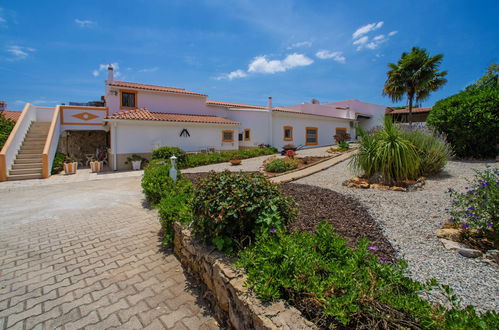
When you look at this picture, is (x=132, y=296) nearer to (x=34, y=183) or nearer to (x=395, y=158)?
(x=395, y=158)

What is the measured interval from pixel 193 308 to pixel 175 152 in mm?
11206

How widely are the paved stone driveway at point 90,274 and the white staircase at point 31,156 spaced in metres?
6.79

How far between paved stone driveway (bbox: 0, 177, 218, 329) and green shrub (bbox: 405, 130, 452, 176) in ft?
23.6

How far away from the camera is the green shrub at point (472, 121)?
783 cm

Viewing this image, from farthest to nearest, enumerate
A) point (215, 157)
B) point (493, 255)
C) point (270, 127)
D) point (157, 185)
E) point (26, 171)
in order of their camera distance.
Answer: point (270, 127) → point (215, 157) → point (26, 171) → point (157, 185) → point (493, 255)

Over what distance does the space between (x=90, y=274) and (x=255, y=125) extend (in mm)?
16805

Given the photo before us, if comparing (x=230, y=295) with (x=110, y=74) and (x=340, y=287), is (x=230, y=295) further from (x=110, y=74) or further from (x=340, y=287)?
(x=110, y=74)

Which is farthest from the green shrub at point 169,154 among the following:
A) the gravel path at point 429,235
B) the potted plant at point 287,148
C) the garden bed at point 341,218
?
Result: the gravel path at point 429,235

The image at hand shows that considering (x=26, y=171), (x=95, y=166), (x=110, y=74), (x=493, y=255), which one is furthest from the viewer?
(x=110, y=74)

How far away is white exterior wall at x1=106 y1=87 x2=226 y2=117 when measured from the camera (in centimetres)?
1627

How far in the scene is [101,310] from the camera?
2652 mm

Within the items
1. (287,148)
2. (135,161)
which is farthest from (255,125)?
(135,161)

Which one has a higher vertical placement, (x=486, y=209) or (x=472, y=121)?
(x=472, y=121)

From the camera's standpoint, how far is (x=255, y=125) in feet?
62.9
